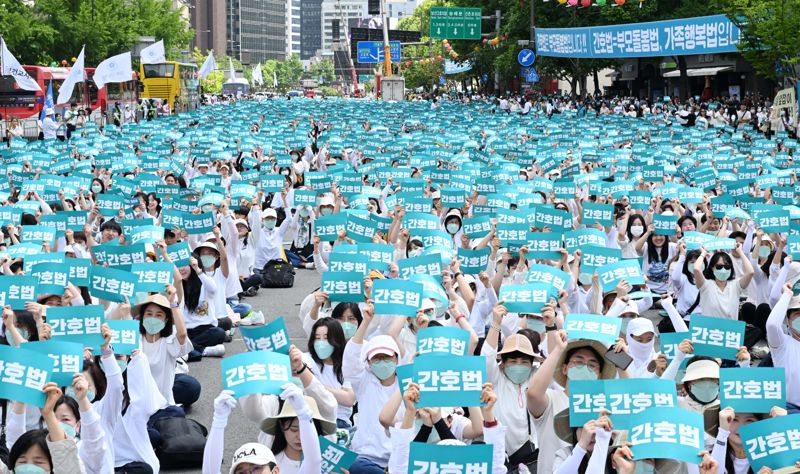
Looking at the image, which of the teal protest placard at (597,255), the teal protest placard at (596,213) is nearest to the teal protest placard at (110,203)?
the teal protest placard at (596,213)

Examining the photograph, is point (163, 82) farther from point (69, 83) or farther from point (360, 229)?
point (360, 229)

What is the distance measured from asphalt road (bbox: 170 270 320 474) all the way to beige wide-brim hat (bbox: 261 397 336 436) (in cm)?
211

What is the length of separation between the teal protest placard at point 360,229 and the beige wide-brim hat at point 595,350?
20.4 feet

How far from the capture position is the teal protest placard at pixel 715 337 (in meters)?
8.49

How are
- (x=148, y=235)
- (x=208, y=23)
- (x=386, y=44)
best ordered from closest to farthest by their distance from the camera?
(x=148, y=235) → (x=386, y=44) → (x=208, y=23)

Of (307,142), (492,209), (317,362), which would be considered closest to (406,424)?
(317,362)

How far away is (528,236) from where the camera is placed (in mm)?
12648

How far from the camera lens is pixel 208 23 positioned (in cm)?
18975

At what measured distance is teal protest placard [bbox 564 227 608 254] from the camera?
12.9m

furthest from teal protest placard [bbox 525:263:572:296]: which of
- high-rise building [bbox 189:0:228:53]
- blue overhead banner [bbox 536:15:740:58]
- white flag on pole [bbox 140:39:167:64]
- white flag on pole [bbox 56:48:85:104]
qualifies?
high-rise building [bbox 189:0:228:53]

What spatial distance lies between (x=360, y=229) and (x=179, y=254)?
2.32 m

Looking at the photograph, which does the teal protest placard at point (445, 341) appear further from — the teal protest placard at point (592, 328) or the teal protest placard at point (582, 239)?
the teal protest placard at point (582, 239)

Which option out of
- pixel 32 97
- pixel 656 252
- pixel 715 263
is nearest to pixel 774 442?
pixel 715 263

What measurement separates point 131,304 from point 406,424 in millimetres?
4285
